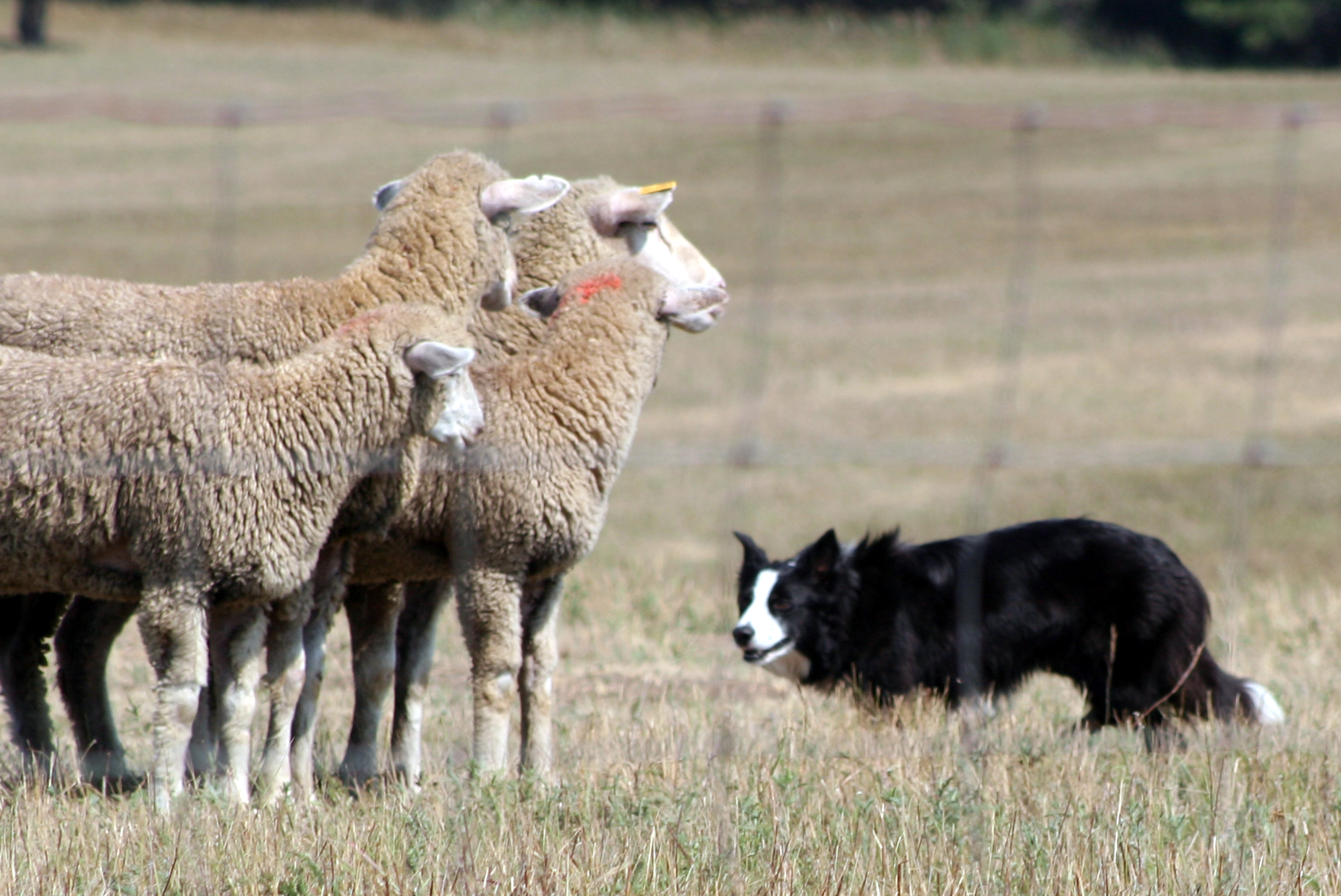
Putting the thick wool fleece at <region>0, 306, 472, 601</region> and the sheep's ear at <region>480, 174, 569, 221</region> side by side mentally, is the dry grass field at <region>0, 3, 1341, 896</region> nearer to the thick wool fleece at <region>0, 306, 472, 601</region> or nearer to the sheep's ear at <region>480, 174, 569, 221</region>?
the thick wool fleece at <region>0, 306, 472, 601</region>

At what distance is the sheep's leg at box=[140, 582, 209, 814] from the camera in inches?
195

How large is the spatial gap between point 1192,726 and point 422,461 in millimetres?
3123

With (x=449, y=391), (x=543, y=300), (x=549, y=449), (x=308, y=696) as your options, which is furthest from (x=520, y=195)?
(x=308, y=696)

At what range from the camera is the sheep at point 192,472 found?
4.93 metres

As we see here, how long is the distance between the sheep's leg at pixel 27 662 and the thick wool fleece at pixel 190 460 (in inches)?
36.4

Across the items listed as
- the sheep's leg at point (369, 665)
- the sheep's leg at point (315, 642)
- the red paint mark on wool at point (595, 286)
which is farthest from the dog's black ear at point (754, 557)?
the sheep's leg at point (315, 642)

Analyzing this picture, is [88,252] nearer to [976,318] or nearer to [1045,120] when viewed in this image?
[976,318]

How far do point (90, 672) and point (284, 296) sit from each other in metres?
1.52

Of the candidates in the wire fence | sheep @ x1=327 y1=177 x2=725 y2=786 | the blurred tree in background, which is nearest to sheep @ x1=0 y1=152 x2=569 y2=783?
the wire fence

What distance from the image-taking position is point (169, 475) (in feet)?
16.3

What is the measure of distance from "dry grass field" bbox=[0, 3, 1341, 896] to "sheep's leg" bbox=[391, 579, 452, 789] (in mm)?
284

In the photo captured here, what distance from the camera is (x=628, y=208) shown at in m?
7.18

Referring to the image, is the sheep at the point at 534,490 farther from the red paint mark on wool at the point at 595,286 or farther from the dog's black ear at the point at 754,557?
the dog's black ear at the point at 754,557

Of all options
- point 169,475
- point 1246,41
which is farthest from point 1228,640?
point 1246,41
